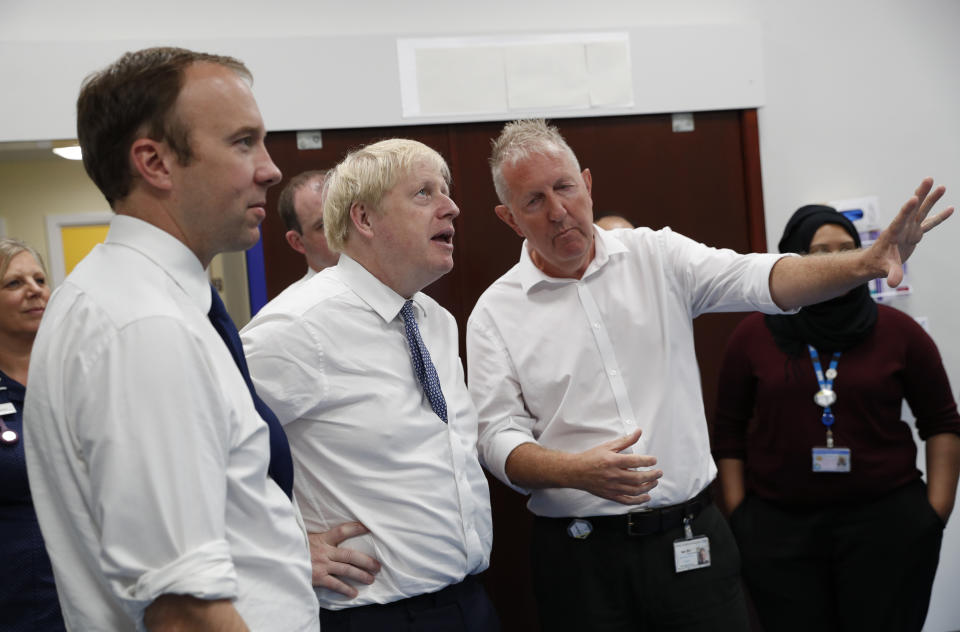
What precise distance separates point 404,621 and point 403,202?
0.86 m

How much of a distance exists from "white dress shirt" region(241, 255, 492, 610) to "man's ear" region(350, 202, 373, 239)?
18 centimetres

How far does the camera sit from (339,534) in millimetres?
1613

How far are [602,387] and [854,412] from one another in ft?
3.54

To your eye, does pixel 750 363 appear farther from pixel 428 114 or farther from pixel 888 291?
pixel 428 114

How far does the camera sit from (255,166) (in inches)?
45.9

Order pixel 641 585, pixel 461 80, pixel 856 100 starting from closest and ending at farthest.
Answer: pixel 641 585
pixel 461 80
pixel 856 100

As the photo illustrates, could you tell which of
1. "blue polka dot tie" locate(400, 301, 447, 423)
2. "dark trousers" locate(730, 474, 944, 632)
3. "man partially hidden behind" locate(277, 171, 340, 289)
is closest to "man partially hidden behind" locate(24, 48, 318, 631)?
"blue polka dot tie" locate(400, 301, 447, 423)

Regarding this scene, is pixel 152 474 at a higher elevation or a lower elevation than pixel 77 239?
lower

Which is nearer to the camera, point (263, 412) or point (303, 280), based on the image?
point (263, 412)

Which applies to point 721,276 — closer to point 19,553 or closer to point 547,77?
point 547,77

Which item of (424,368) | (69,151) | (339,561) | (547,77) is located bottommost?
(339,561)

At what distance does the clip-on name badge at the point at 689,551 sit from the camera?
196 cm

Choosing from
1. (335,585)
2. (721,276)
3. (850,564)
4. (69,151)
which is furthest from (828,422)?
(69,151)

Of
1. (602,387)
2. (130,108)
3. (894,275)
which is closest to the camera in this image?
(130,108)
